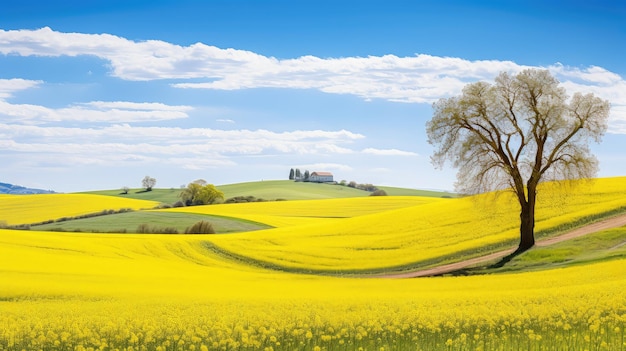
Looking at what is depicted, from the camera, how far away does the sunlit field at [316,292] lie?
12133 mm

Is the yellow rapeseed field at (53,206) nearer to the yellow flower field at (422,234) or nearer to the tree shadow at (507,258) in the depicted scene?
the yellow flower field at (422,234)

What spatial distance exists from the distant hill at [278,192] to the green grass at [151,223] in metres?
49.8

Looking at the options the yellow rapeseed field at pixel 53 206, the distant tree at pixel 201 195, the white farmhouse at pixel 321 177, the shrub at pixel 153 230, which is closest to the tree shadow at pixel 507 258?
the shrub at pixel 153 230

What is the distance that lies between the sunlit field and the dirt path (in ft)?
A: 4.04

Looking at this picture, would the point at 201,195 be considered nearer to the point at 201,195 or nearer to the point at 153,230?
the point at 201,195

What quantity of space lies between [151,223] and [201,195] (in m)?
34.3

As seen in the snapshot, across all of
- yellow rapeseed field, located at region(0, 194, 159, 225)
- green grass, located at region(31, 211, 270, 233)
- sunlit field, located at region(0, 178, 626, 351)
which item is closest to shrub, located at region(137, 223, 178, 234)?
green grass, located at region(31, 211, 270, 233)

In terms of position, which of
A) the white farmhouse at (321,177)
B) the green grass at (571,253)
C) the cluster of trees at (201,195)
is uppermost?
the white farmhouse at (321,177)

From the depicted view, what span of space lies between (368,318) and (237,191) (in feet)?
431

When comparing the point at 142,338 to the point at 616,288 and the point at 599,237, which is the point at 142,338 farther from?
the point at 599,237

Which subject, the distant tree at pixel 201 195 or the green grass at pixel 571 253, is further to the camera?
the distant tree at pixel 201 195

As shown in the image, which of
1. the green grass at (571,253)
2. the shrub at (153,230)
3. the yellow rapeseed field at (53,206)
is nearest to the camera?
the green grass at (571,253)

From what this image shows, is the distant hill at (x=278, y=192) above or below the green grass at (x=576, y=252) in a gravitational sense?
above

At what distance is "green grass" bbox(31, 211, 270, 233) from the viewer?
64062mm
